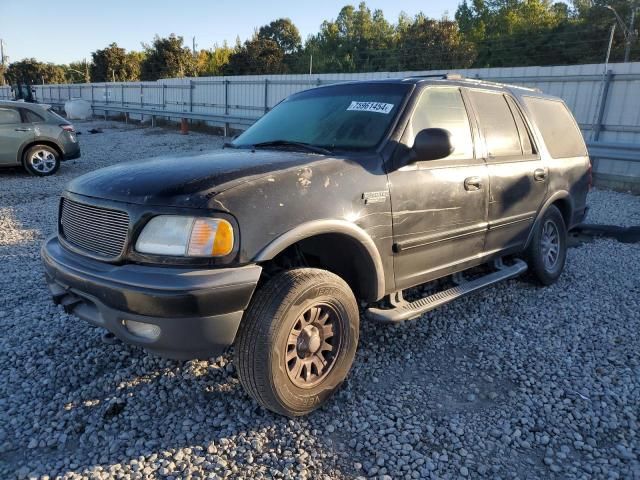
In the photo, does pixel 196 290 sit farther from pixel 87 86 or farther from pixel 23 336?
pixel 87 86

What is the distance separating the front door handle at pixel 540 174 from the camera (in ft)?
14.2

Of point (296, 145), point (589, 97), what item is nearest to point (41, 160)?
point (296, 145)

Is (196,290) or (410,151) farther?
(410,151)

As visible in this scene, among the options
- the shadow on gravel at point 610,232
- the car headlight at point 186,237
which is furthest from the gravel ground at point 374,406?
the shadow on gravel at point 610,232

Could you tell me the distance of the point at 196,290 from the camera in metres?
2.24

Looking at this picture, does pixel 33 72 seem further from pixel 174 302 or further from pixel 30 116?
pixel 174 302

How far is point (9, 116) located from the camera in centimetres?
1039

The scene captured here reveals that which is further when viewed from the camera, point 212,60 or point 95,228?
point 212,60

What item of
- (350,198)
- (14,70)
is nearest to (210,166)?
(350,198)

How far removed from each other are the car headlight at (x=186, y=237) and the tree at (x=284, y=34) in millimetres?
69926

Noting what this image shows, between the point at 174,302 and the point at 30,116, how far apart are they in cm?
1059

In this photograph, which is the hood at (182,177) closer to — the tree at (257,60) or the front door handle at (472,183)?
the front door handle at (472,183)

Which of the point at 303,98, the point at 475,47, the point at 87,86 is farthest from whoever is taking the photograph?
the point at 475,47

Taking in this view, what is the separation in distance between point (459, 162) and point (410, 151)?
61cm
